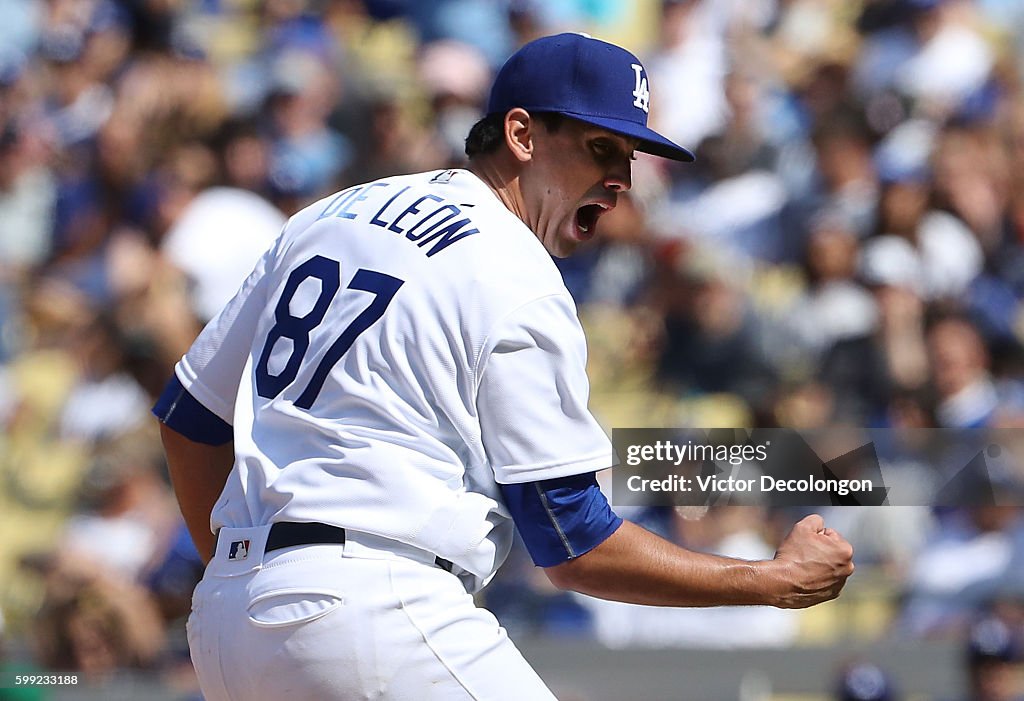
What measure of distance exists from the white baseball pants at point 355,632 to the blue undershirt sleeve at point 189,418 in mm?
466

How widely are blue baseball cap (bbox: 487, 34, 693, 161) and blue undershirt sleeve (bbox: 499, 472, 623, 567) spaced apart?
2.05ft

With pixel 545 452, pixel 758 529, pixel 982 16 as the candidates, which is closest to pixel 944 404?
pixel 758 529

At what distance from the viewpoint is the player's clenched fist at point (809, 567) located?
2.21 meters

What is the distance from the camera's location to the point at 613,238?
610 cm

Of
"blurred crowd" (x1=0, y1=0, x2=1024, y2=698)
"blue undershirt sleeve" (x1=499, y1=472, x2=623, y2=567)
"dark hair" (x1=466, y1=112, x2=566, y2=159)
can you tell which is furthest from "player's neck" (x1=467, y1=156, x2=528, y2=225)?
"blurred crowd" (x1=0, y1=0, x2=1024, y2=698)

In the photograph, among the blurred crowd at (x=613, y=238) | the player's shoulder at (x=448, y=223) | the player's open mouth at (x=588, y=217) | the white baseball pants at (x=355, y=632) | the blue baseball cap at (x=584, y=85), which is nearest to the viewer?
the white baseball pants at (x=355, y=632)

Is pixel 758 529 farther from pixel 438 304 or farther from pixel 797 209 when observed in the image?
pixel 438 304

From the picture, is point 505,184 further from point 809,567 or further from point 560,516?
point 809,567

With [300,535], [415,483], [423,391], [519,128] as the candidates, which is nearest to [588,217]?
[519,128]

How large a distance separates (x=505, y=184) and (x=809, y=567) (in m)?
0.84

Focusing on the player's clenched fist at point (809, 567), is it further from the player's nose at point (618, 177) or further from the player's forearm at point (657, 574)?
the player's nose at point (618, 177)

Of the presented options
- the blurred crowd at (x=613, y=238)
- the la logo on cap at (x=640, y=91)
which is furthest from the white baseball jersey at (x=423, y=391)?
the blurred crowd at (x=613, y=238)

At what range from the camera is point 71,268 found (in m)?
6.17

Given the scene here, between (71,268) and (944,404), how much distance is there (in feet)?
12.6
